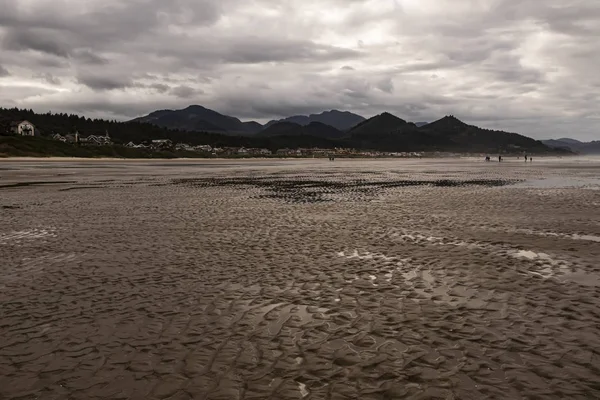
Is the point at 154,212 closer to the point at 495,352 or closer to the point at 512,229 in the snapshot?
the point at 512,229

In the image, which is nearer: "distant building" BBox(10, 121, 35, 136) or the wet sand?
the wet sand

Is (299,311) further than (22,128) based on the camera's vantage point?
No

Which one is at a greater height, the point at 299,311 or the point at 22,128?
the point at 22,128

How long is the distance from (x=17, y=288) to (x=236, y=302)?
7011 mm

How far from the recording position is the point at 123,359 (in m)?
8.05

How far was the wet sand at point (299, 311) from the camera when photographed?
727 cm

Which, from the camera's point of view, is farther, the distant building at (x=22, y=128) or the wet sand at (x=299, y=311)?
the distant building at (x=22, y=128)

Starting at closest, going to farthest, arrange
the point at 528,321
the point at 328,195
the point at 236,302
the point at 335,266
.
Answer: the point at 528,321 < the point at 236,302 < the point at 335,266 < the point at 328,195

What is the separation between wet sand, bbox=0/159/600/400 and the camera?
286 inches

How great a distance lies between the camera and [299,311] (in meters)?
10.7

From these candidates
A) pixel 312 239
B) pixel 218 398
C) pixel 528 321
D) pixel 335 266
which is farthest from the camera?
pixel 312 239

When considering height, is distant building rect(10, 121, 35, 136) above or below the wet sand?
above

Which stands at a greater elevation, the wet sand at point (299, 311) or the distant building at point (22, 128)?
the distant building at point (22, 128)

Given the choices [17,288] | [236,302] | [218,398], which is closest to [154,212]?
[17,288]
